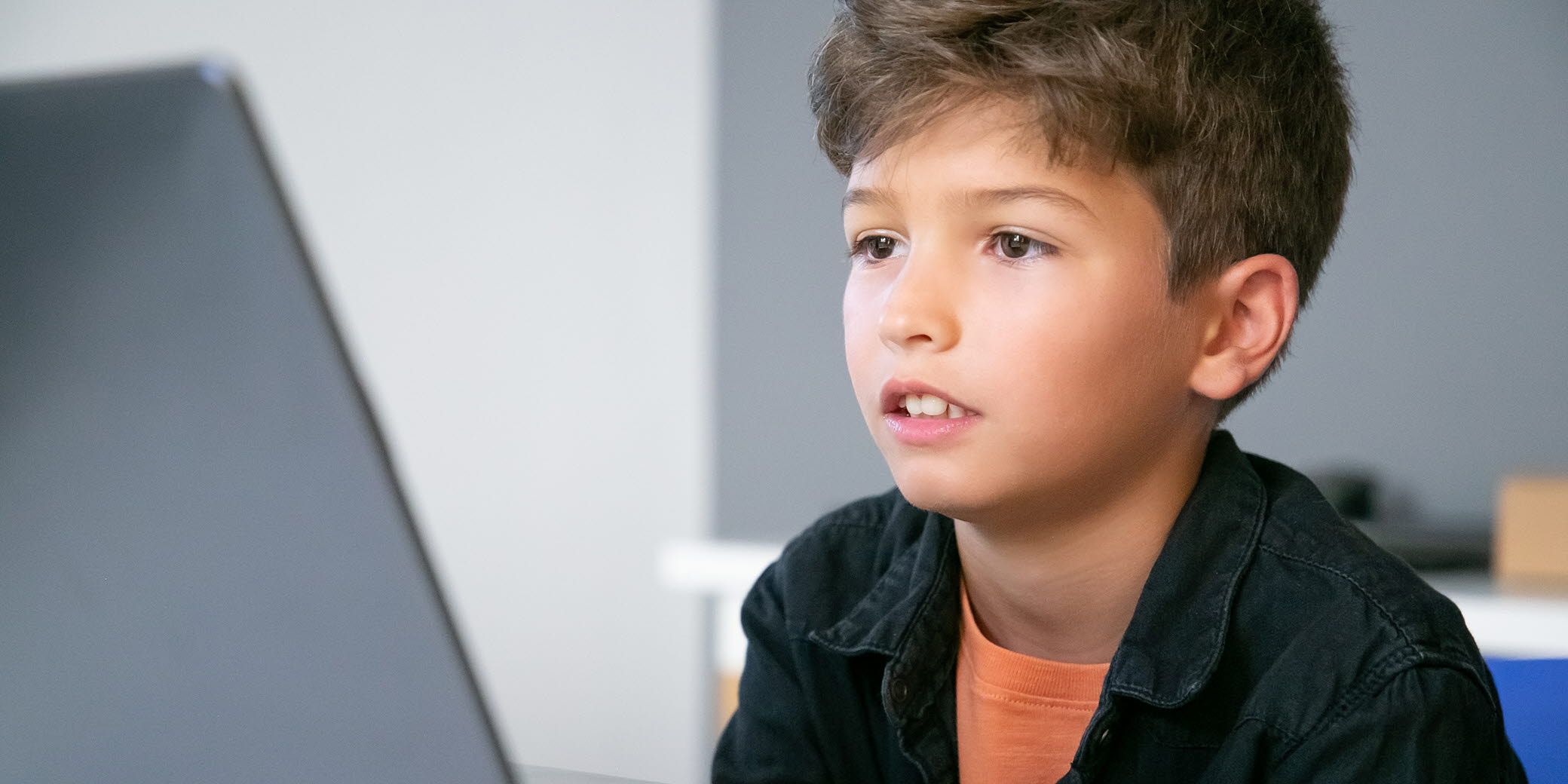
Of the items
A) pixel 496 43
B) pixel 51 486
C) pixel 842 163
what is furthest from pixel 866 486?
pixel 51 486

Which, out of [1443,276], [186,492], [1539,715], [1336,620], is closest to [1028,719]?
[1336,620]

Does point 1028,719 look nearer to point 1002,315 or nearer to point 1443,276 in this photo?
point 1002,315

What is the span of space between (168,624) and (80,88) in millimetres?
A: 158

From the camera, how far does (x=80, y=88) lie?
0.40 m

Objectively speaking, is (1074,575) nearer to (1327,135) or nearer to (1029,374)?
(1029,374)

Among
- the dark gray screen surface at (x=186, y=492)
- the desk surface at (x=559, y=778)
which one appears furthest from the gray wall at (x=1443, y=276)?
the dark gray screen surface at (x=186, y=492)

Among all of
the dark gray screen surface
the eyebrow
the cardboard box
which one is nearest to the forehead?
the eyebrow

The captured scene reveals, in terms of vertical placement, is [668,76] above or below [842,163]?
below

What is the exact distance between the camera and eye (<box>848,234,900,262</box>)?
2.86ft

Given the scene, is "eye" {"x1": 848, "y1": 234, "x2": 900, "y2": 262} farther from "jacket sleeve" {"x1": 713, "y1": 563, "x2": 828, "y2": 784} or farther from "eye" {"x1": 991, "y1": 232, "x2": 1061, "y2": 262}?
"jacket sleeve" {"x1": 713, "y1": 563, "x2": 828, "y2": 784}

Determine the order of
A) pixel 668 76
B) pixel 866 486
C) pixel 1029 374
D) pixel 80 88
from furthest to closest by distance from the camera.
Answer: pixel 668 76 → pixel 866 486 → pixel 1029 374 → pixel 80 88

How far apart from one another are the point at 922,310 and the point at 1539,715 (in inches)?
18.6

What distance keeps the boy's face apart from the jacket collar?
75 mm

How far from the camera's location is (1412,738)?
703mm
